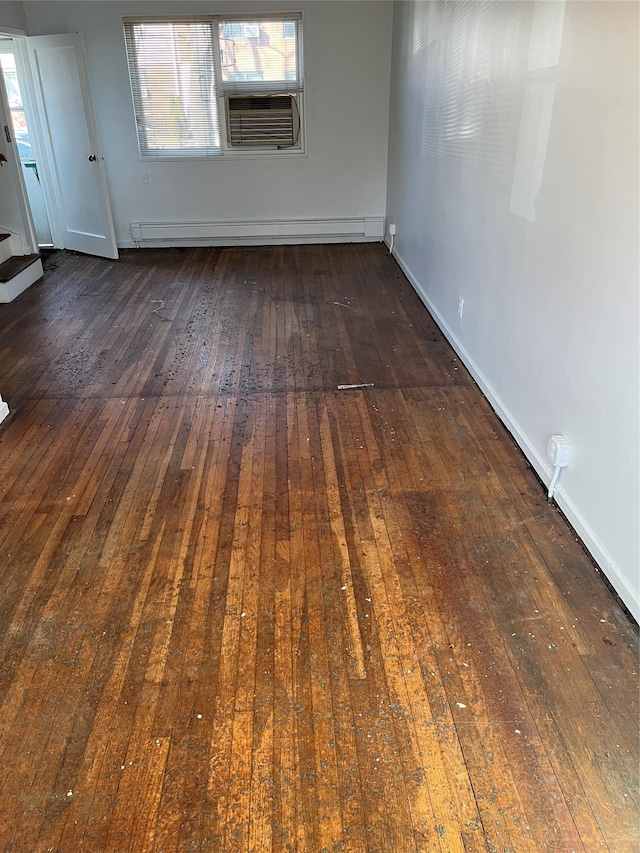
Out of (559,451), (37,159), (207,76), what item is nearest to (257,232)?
(207,76)

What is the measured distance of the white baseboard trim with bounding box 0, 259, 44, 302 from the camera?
5.04 m

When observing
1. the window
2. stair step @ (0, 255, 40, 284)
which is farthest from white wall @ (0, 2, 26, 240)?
the window

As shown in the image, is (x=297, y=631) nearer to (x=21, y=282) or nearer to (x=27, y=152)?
(x=21, y=282)

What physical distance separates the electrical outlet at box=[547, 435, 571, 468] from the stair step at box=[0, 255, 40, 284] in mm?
4558

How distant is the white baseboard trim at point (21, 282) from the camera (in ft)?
16.5

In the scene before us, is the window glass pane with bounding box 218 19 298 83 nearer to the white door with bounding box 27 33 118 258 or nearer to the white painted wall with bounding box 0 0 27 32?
the white door with bounding box 27 33 118 258

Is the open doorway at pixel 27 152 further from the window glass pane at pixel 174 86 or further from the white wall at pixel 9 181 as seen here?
the window glass pane at pixel 174 86

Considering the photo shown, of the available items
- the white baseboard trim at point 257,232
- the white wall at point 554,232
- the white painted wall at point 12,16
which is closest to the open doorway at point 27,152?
the white painted wall at point 12,16

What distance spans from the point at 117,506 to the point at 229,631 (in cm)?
90

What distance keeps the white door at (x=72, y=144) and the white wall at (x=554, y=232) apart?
339 centimetres

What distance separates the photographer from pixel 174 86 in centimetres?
607

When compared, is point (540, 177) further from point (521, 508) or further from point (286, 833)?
point (286, 833)

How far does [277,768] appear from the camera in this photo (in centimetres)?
157

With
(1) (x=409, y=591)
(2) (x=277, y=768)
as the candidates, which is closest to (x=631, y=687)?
(1) (x=409, y=591)
